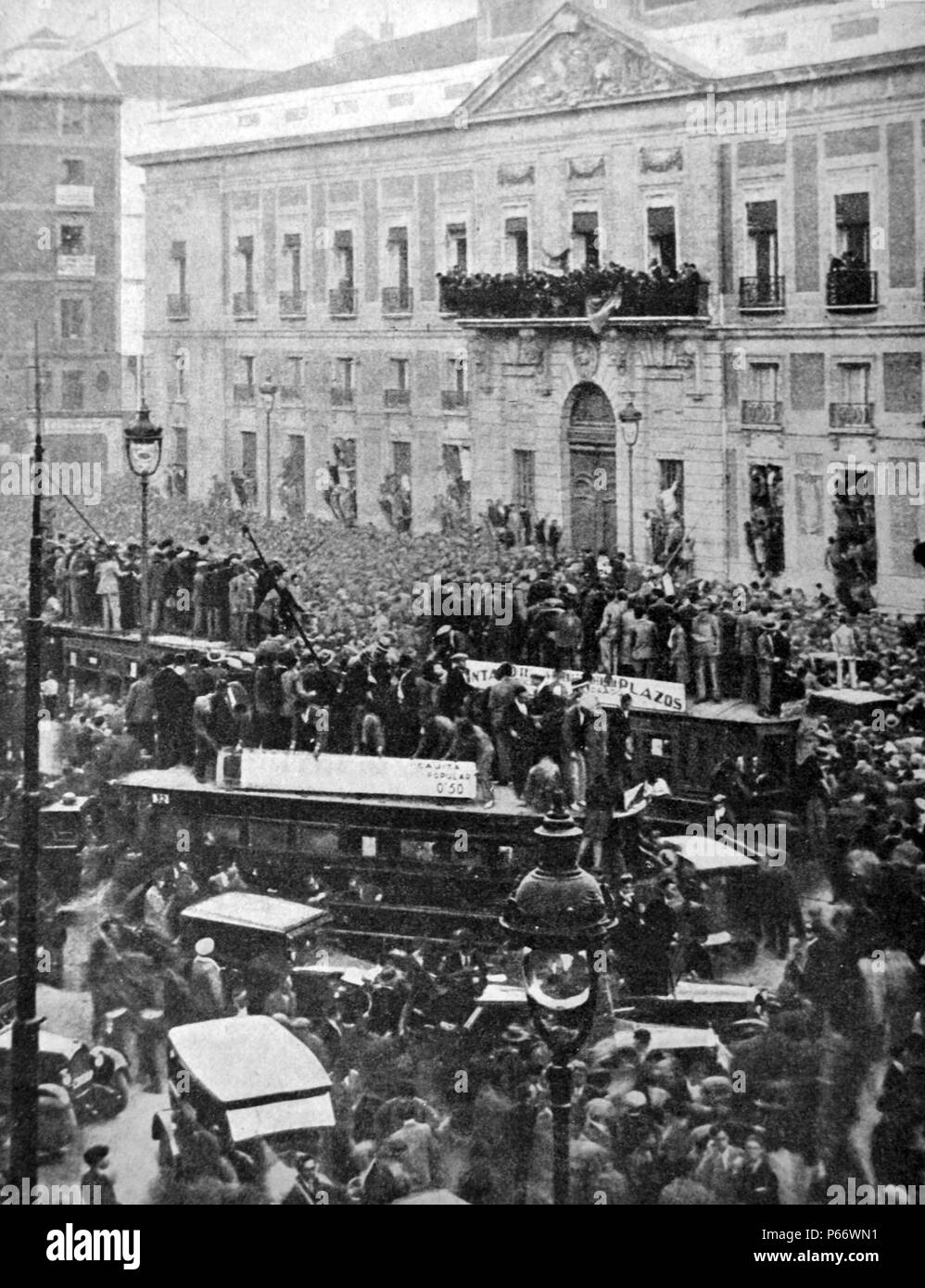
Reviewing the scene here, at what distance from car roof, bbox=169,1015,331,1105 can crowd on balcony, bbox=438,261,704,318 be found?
3978mm

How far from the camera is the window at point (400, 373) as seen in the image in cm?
926

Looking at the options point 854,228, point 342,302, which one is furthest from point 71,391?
point 854,228

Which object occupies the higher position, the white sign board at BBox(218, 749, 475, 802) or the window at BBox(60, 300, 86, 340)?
the window at BBox(60, 300, 86, 340)

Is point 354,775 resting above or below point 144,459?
below

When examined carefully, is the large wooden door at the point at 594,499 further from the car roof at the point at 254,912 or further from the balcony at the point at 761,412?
the car roof at the point at 254,912

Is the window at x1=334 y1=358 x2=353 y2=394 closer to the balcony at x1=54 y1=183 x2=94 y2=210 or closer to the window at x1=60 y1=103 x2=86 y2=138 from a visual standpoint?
the balcony at x1=54 y1=183 x2=94 y2=210

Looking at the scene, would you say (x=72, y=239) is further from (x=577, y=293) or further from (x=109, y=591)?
(x=577, y=293)

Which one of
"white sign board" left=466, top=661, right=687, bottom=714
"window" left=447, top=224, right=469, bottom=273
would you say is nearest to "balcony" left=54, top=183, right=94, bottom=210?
"window" left=447, top=224, right=469, bottom=273

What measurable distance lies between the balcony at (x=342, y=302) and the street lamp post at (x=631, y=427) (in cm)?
167

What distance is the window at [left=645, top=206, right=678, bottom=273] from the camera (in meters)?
8.63

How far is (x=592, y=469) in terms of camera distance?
29.3 ft

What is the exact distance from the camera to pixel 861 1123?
8000mm

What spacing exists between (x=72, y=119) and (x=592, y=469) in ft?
11.3

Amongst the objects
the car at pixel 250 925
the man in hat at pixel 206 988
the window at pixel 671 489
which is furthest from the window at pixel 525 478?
the man in hat at pixel 206 988
